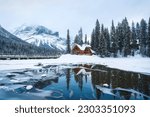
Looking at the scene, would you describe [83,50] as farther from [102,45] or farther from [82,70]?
[82,70]

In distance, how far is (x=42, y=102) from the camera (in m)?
7.06

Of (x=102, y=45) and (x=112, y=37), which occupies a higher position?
(x=112, y=37)

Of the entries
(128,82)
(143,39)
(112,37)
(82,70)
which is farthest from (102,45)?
(128,82)

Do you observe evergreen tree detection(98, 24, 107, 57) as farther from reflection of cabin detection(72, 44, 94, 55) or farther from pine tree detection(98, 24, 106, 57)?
reflection of cabin detection(72, 44, 94, 55)

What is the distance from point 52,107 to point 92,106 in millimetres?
1237

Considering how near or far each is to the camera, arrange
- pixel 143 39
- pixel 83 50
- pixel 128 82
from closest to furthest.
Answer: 1. pixel 128 82
2. pixel 143 39
3. pixel 83 50

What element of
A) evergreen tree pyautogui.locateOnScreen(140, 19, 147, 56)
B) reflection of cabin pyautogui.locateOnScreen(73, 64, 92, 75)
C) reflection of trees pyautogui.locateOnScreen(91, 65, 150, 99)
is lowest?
reflection of trees pyautogui.locateOnScreen(91, 65, 150, 99)

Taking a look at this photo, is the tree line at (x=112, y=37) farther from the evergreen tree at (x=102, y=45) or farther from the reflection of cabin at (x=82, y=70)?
the reflection of cabin at (x=82, y=70)

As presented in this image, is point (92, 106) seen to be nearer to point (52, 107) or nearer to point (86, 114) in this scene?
point (86, 114)

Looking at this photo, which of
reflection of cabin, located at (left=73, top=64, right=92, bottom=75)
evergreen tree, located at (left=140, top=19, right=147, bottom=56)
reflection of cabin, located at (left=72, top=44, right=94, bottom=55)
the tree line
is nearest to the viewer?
evergreen tree, located at (left=140, top=19, right=147, bottom=56)

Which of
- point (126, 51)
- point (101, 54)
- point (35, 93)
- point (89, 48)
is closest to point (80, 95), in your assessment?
point (35, 93)

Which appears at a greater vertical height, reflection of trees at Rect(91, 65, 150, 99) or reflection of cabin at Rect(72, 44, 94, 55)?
reflection of cabin at Rect(72, 44, 94, 55)

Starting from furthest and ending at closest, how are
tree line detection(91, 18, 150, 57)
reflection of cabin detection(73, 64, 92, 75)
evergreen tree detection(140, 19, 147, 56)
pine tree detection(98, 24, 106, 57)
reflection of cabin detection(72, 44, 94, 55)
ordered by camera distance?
reflection of cabin detection(72, 44, 94, 55) < pine tree detection(98, 24, 106, 57) < tree line detection(91, 18, 150, 57) < reflection of cabin detection(73, 64, 92, 75) < evergreen tree detection(140, 19, 147, 56)

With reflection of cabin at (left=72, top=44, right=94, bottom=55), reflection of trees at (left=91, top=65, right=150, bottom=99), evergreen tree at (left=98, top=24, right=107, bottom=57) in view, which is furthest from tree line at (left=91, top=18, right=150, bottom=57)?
reflection of trees at (left=91, top=65, right=150, bottom=99)
